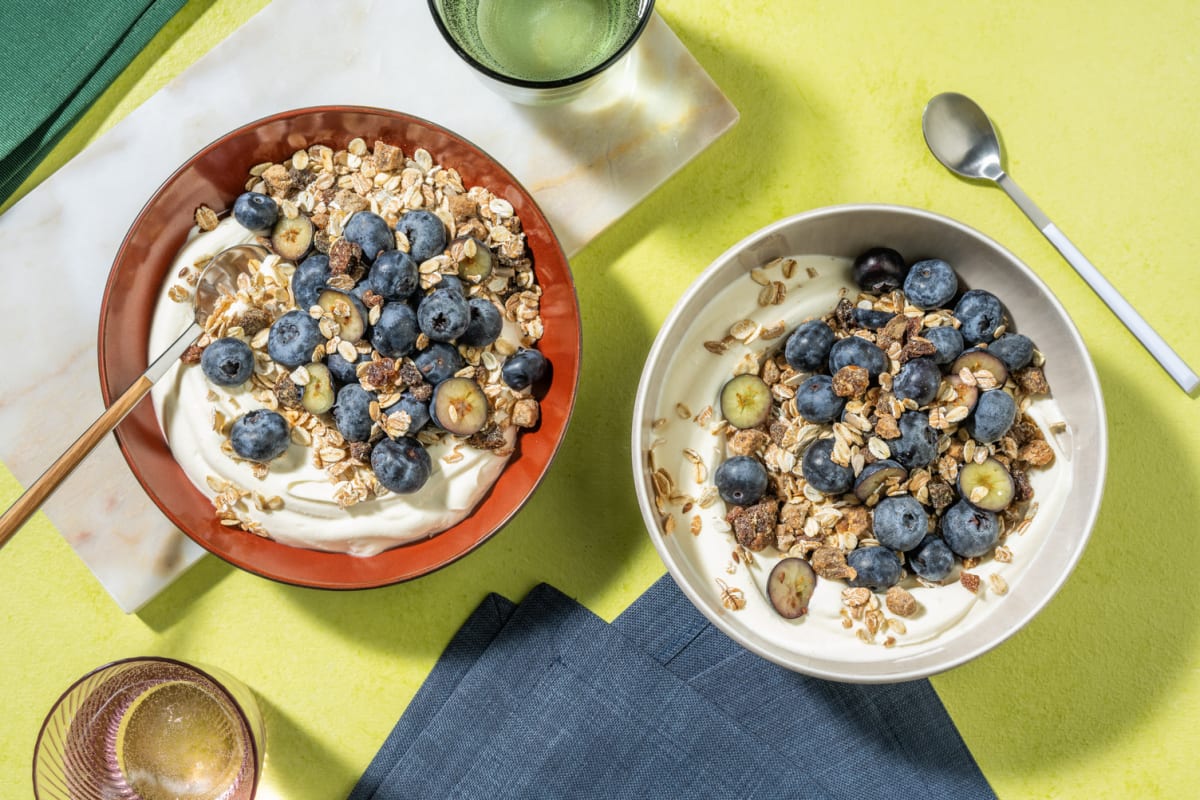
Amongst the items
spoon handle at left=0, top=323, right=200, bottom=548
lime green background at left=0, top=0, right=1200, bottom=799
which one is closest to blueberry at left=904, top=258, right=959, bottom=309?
lime green background at left=0, top=0, right=1200, bottom=799

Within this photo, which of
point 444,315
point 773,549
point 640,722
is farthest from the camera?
point 640,722

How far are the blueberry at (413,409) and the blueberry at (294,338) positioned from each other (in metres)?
0.11

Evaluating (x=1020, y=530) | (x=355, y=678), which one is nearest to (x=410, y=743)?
(x=355, y=678)

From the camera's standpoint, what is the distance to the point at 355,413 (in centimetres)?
102

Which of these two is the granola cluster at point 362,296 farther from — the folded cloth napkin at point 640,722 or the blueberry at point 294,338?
the folded cloth napkin at point 640,722

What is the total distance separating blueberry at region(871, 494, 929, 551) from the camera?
103 centimetres

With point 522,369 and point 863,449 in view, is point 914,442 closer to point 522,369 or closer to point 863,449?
point 863,449

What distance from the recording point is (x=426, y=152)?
111cm

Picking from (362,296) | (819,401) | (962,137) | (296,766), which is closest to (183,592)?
(296,766)

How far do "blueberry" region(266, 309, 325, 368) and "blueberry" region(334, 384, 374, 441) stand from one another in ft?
0.20

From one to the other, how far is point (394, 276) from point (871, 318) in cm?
56

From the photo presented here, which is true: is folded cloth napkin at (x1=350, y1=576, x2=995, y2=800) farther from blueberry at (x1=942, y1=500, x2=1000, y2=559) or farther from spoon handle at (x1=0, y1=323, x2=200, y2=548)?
spoon handle at (x1=0, y1=323, x2=200, y2=548)

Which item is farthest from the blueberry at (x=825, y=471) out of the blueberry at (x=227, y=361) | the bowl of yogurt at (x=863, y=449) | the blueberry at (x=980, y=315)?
the blueberry at (x=227, y=361)

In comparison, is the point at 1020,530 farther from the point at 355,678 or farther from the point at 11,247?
the point at 11,247
